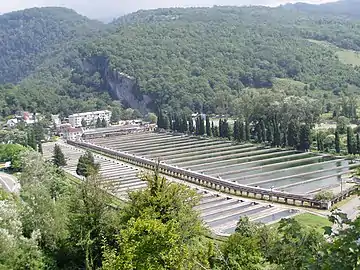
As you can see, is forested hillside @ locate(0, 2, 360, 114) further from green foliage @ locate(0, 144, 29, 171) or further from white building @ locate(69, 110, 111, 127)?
green foliage @ locate(0, 144, 29, 171)

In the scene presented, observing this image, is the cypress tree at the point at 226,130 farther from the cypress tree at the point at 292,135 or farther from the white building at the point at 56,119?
the white building at the point at 56,119

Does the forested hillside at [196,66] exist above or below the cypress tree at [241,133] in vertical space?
above

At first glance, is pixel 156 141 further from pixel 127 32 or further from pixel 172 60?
pixel 127 32

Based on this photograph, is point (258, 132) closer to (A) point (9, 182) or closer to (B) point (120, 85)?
(A) point (9, 182)

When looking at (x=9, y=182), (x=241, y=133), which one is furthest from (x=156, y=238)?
(x=241, y=133)

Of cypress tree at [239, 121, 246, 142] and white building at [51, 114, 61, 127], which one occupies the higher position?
cypress tree at [239, 121, 246, 142]

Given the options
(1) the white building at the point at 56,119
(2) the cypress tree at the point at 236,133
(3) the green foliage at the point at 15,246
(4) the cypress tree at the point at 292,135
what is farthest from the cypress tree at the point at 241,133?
(1) the white building at the point at 56,119

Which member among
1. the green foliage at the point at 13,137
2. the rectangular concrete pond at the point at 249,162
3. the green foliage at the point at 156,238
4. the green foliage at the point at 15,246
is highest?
the green foliage at the point at 156,238

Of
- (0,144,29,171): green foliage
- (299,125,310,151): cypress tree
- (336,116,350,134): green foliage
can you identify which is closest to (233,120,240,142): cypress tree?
(299,125,310,151): cypress tree
